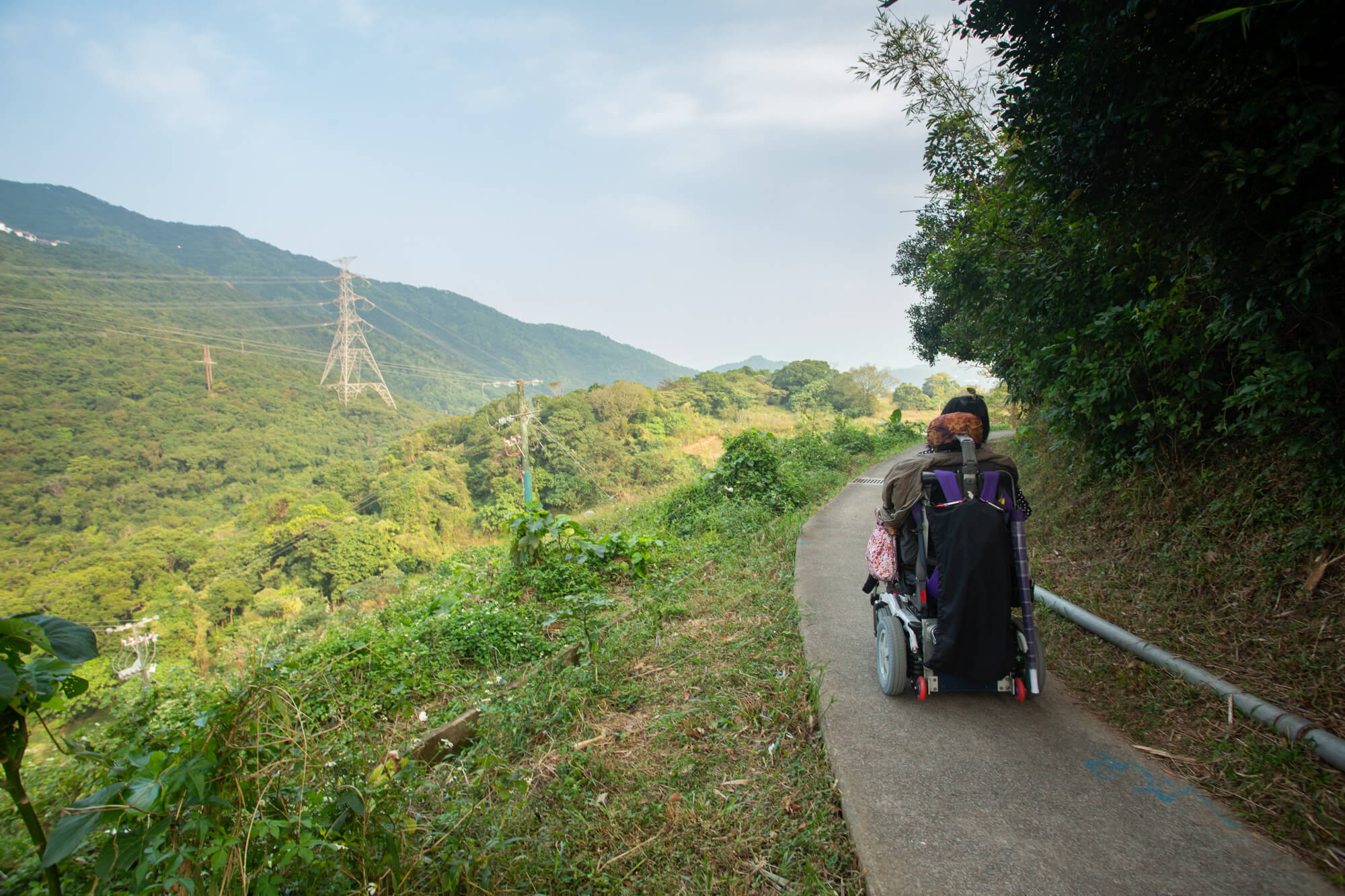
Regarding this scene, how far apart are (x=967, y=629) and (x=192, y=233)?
210 metres

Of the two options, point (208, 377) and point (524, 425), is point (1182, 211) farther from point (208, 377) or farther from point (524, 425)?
point (208, 377)

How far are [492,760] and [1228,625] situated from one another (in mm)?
4150

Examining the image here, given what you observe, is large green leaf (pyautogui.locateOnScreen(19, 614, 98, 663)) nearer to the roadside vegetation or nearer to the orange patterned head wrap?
the roadside vegetation

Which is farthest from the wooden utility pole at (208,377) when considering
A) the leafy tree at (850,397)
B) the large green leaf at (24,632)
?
the large green leaf at (24,632)

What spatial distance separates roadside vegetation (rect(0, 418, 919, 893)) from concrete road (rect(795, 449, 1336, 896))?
20 centimetres

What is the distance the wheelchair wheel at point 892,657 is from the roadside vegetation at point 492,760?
1.47 feet

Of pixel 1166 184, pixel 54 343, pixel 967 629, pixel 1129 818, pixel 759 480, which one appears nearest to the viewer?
pixel 1129 818

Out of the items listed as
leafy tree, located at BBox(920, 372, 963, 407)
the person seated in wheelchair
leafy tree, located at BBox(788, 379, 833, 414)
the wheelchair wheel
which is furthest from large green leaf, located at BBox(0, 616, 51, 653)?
leafy tree, located at BBox(920, 372, 963, 407)

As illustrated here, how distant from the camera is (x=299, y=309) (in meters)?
115

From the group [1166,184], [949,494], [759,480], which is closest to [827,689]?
[949,494]

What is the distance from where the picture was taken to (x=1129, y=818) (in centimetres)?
225

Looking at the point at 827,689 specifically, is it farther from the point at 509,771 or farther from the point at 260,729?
the point at 260,729

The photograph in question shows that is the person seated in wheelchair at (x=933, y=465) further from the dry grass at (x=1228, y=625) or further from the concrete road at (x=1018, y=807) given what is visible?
the dry grass at (x=1228, y=625)

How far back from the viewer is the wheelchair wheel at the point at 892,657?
3.12 metres
